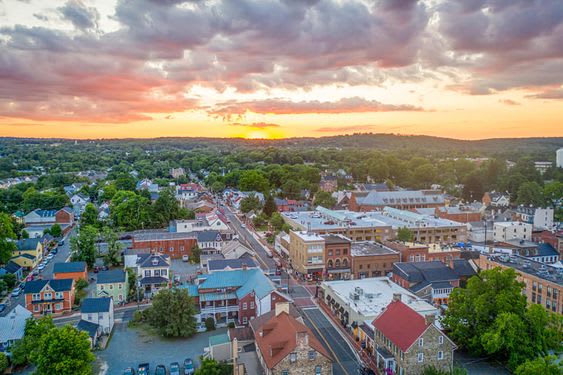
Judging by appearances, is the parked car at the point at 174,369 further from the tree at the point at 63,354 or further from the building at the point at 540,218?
the building at the point at 540,218

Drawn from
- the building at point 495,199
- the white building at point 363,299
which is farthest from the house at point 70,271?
the building at point 495,199

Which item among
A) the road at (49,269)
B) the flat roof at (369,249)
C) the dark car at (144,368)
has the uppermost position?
the flat roof at (369,249)

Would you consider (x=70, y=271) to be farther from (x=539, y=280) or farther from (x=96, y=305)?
(x=539, y=280)

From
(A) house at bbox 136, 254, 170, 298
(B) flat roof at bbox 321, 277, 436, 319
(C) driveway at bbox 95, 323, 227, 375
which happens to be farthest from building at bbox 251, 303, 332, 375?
(A) house at bbox 136, 254, 170, 298

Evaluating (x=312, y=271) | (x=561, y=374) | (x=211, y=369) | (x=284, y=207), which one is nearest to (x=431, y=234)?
(x=312, y=271)

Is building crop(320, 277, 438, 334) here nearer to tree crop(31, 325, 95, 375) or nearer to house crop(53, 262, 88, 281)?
tree crop(31, 325, 95, 375)

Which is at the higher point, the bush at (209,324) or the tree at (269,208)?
the tree at (269,208)

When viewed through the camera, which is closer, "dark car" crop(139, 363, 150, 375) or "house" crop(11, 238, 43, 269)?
"dark car" crop(139, 363, 150, 375)
